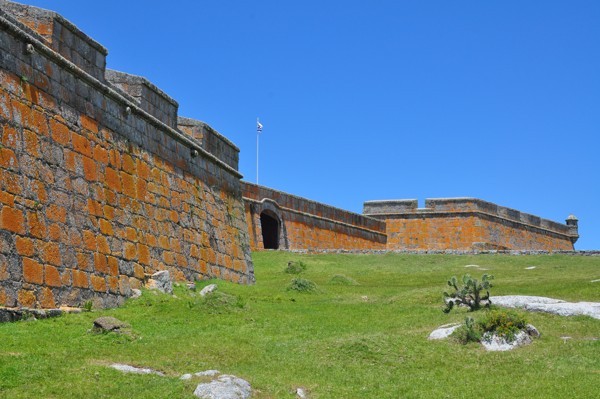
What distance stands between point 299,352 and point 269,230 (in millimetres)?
24877

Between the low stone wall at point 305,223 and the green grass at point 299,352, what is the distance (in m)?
16.1

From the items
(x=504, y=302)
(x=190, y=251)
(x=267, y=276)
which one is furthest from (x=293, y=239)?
(x=504, y=302)

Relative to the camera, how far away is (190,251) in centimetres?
1975

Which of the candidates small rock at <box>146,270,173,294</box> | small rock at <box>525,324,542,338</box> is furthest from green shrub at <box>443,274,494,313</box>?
small rock at <box>146,270,173,294</box>

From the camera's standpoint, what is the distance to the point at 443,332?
12.7 meters

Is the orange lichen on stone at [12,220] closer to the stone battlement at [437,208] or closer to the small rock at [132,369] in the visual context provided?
the small rock at [132,369]

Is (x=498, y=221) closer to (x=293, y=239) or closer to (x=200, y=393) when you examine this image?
(x=293, y=239)

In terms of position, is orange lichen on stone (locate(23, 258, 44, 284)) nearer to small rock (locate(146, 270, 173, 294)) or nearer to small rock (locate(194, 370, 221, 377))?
small rock (locate(146, 270, 173, 294))

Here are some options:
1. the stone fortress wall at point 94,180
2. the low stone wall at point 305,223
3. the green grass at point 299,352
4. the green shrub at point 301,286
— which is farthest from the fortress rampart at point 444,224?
the green grass at point 299,352

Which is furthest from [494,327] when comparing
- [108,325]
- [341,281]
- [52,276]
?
[341,281]

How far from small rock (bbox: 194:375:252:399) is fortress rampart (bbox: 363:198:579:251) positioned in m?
34.9

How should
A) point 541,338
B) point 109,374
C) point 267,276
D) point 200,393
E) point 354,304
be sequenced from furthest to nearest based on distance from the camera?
point 267,276, point 354,304, point 541,338, point 109,374, point 200,393

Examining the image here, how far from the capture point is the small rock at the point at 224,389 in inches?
353

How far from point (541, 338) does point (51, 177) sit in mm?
8264
